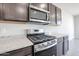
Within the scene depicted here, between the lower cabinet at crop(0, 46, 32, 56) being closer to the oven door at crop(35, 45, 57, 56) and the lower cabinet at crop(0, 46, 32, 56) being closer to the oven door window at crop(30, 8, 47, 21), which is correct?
the oven door at crop(35, 45, 57, 56)

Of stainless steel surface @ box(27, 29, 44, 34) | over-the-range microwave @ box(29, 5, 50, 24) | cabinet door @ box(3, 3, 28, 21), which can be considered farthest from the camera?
stainless steel surface @ box(27, 29, 44, 34)

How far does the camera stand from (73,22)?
2.00 meters

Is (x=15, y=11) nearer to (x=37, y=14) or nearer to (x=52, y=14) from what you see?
(x=37, y=14)

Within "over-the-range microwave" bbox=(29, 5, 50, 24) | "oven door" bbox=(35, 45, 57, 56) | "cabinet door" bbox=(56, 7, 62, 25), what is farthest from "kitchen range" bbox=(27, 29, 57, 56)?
"cabinet door" bbox=(56, 7, 62, 25)

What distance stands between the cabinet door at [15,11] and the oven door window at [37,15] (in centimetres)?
15

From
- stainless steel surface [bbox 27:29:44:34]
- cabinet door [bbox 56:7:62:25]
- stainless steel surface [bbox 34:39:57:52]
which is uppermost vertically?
cabinet door [bbox 56:7:62:25]

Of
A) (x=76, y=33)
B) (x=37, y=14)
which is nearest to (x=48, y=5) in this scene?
(x=37, y=14)

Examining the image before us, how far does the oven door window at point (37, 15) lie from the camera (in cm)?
168

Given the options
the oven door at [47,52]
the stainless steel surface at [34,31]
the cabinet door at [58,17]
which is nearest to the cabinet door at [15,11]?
the stainless steel surface at [34,31]

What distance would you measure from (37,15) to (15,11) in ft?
1.78

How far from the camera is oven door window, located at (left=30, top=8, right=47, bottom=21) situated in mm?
1683

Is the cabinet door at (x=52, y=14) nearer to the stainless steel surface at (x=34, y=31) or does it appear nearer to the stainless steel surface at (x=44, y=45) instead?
the stainless steel surface at (x=34, y=31)

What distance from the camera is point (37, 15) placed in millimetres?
1821

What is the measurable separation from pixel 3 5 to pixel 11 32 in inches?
20.7
